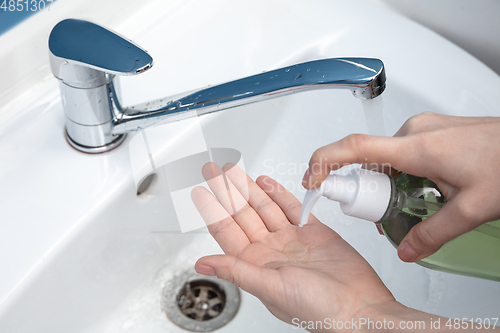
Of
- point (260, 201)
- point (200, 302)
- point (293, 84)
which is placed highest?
point (293, 84)

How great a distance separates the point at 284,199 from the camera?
50cm

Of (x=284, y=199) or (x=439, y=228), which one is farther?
(x=284, y=199)

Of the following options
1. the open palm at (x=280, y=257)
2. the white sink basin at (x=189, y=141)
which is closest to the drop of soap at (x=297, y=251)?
the open palm at (x=280, y=257)

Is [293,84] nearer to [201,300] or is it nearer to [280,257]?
[280,257]

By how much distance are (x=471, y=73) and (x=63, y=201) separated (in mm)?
458

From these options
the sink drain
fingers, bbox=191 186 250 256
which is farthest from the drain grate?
fingers, bbox=191 186 250 256

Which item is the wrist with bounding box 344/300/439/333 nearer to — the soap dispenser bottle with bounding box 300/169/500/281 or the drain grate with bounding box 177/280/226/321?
the soap dispenser bottle with bounding box 300/169/500/281

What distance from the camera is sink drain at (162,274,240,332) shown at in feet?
1.69

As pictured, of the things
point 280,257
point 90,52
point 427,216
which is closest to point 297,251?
point 280,257

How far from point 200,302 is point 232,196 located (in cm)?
14

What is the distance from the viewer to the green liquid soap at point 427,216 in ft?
1.29

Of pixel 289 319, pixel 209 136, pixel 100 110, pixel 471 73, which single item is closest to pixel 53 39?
pixel 100 110

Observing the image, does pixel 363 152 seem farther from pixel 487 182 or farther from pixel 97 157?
pixel 97 157

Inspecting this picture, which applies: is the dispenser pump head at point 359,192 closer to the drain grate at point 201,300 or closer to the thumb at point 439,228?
the thumb at point 439,228
